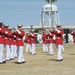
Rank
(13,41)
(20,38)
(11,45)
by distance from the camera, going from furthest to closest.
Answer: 1. (13,41)
2. (11,45)
3. (20,38)

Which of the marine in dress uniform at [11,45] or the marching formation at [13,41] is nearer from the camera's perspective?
the marching formation at [13,41]

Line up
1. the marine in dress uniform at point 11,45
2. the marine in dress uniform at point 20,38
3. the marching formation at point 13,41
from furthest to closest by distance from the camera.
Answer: the marine in dress uniform at point 11,45 → the marching formation at point 13,41 → the marine in dress uniform at point 20,38

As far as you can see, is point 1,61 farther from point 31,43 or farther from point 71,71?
point 31,43

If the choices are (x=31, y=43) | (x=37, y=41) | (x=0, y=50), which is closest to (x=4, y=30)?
(x=0, y=50)

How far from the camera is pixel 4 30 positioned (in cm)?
2256

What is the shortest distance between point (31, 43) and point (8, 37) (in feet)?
27.0

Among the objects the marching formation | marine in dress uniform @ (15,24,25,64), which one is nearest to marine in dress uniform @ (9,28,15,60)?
the marching formation

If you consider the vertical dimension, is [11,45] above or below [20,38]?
below

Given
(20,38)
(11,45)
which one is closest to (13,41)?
(11,45)

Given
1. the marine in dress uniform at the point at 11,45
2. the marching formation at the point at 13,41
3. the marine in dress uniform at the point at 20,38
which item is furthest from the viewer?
the marine in dress uniform at the point at 11,45

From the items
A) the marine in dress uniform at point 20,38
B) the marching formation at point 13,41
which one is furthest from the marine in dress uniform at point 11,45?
the marine in dress uniform at point 20,38

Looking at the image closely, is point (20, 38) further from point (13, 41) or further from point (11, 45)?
point (13, 41)

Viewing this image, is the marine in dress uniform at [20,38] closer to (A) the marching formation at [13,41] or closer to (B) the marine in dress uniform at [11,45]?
(A) the marching formation at [13,41]

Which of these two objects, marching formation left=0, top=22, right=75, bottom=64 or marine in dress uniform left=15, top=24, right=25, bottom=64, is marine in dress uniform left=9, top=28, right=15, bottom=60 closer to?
marching formation left=0, top=22, right=75, bottom=64
